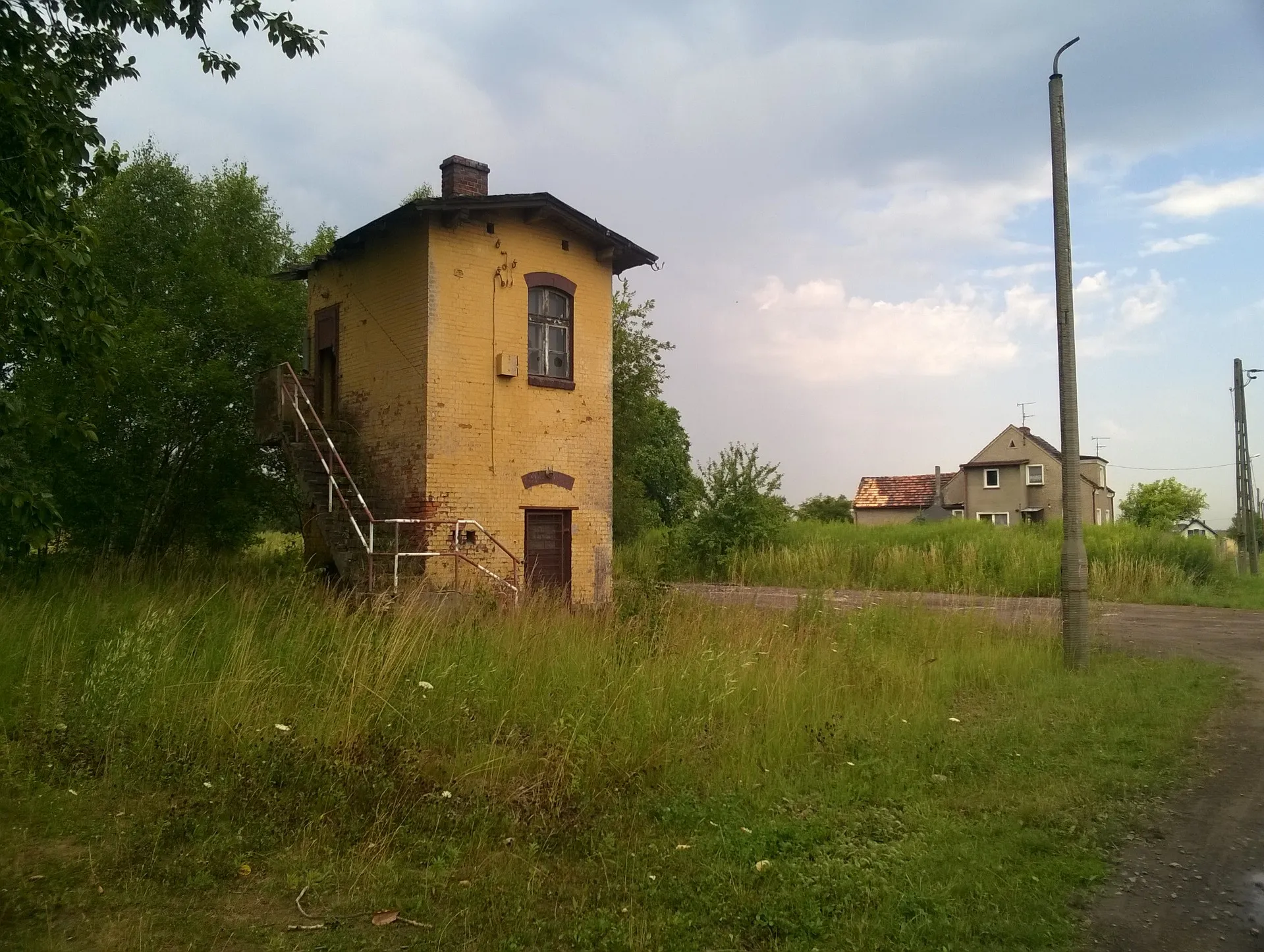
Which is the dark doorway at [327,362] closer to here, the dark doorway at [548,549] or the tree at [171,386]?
the tree at [171,386]

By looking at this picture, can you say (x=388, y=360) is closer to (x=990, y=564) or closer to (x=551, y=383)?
(x=551, y=383)

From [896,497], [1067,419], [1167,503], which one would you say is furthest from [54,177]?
[1167,503]

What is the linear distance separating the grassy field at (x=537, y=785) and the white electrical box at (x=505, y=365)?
6.01 meters

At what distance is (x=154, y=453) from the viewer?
663 inches

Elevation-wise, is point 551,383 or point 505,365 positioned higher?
point 505,365

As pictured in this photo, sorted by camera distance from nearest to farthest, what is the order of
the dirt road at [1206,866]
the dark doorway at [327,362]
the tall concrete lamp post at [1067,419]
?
1. the dirt road at [1206,866]
2. the tall concrete lamp post at [1067,419]
3. the dark doorway at [327,362]

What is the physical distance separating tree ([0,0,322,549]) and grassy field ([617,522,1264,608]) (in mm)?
13714

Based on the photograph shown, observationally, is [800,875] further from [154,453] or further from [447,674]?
[154,453]

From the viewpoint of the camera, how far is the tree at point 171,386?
51.5 feet

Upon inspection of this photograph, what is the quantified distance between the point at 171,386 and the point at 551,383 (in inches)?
266

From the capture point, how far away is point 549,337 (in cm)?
1602

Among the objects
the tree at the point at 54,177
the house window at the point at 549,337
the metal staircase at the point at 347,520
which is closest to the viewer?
the tree at the point at 54,177

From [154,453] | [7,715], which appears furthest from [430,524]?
[7,715]

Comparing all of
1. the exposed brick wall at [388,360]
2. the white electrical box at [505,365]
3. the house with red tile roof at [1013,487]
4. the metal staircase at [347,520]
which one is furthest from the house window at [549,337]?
the house with red tile roof at [1013,487]
